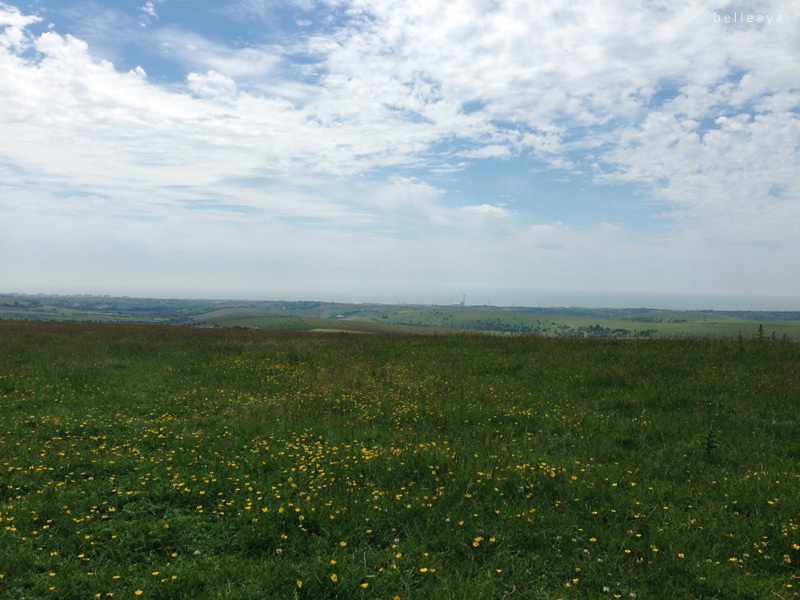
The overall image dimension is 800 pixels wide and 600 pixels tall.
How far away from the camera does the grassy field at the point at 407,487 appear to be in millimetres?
5148

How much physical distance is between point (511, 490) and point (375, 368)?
10.4 m

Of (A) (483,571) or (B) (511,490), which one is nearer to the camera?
(A) (483,571)

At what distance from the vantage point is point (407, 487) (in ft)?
23.5

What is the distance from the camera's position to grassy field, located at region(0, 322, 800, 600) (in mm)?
5148

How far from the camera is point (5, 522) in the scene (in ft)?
19.8

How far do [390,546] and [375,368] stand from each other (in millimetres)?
11317

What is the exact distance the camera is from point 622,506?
21.7 ft

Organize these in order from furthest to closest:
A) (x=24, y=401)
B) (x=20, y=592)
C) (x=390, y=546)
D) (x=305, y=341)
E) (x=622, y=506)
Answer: (x=305, y=341) < (x=24, y=401) < (x=622, y=506) < (x=390, y=546) < (x=20, y=592)

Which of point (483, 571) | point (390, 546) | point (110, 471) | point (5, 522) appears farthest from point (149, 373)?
point (483, 571)

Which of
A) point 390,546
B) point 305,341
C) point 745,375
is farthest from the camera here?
point 305,341

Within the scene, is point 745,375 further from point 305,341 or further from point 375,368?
point 305,341

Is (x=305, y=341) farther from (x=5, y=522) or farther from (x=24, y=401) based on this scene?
(x=5, y=522)

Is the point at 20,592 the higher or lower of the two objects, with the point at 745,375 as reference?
lower

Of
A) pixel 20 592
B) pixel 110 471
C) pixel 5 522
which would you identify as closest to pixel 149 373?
pixel 110 471
